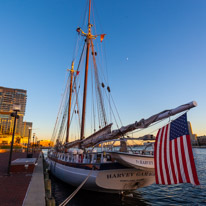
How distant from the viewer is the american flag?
6352mm

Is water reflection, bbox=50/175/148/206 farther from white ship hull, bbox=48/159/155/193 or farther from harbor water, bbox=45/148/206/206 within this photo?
white ship hull, bbox=48/159/155/193

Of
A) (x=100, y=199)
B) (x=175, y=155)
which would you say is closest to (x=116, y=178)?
(x=100, y=199)

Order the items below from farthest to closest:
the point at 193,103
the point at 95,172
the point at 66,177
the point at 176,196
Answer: the point at 66,177 < the point at 176,196 < the point at 95,172 < the point at 193,103

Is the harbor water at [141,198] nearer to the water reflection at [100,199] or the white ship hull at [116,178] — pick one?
the water reflection at [100,199]

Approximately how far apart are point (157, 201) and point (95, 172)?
551 cm

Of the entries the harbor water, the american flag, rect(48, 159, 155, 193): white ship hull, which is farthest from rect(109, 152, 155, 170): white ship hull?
the harbor water

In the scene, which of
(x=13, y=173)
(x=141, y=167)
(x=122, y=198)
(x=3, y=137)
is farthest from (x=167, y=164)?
(x=3, y=137)

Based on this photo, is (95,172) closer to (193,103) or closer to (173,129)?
(173,129)

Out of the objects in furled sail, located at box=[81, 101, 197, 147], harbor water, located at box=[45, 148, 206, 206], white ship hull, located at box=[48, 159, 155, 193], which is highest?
furled sail, located at box=[81, 101, 197, 147]

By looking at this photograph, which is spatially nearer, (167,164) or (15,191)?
(167,164)

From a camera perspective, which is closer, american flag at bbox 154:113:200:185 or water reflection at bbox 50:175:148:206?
american flag at bbox 154:113:200:185

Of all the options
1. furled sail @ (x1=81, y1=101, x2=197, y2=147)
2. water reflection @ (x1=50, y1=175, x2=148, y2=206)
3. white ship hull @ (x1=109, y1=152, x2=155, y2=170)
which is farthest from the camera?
water reflection @ (x1=50, y1=175, x2=148, y2=206)

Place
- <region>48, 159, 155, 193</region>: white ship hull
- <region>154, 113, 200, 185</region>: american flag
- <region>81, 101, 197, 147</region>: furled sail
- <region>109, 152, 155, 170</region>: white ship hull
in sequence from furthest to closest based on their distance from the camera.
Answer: <region>48, 159, 155, 193</region>: white ship hull
<region>109, 152, 155, 170</region>: white ship hull
<region>81, 101, 197, 147</region>: furled sail
<region>154, 113, 200, 185</region>: american flag

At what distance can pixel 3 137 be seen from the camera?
3962 inches
